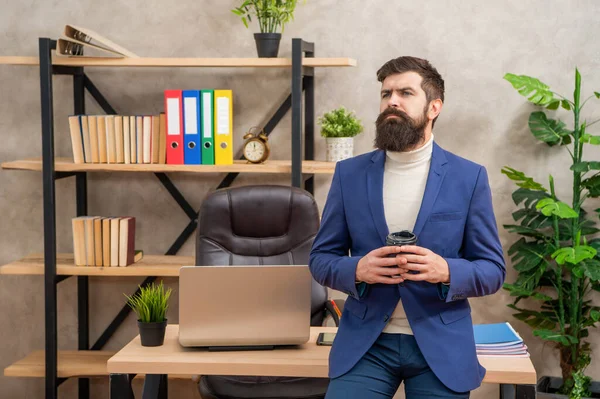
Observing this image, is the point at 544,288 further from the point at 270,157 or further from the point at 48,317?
the point at 48,317

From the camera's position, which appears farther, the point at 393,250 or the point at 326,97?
the point at 326,97

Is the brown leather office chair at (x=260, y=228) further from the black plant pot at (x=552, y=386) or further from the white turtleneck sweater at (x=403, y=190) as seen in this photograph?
the black plant pot at (x=552, y=386)

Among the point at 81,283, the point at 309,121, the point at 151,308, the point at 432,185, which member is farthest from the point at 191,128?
the point at 432,185

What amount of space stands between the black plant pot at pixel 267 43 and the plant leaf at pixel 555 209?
52.6 inches

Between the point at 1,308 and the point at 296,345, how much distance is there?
2289 mm

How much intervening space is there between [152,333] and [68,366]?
156cm

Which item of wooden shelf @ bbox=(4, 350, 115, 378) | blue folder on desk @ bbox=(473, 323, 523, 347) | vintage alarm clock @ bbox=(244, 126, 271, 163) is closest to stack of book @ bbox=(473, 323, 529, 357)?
blue folder on desk @ bbox=(473, 323, 523, 347)

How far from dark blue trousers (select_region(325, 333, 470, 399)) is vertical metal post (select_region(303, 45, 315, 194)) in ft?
5.88

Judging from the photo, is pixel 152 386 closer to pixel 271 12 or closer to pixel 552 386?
pixel 271 12

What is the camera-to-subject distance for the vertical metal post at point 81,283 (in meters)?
3.81

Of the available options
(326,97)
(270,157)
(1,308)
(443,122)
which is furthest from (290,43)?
(1,308)

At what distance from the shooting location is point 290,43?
3.76 metres

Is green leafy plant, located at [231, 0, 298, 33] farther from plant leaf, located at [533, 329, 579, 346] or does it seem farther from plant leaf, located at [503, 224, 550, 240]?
plant leaf, located at [533, 329, 579, 346]

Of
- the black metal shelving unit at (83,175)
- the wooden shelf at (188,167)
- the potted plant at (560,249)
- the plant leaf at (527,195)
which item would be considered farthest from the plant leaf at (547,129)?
the black metal shelving unit at (83,175)
